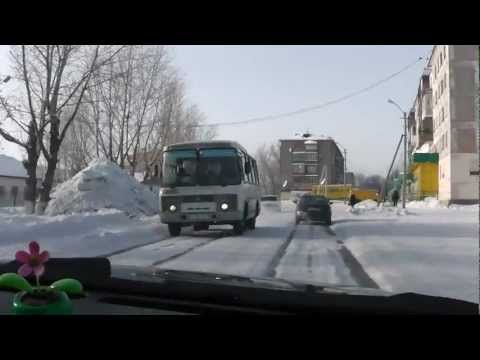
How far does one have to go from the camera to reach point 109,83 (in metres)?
22.9

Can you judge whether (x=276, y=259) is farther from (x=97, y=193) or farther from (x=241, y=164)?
(x=97, y=193)

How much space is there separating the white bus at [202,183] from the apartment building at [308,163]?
6.40 ft

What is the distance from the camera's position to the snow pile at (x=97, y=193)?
79.1 feet

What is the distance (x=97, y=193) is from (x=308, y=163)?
12879 millimetres

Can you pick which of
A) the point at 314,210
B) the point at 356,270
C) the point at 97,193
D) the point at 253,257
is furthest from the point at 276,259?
the point at 97,193

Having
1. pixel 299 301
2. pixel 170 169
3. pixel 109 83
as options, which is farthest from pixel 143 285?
pixel 109 83

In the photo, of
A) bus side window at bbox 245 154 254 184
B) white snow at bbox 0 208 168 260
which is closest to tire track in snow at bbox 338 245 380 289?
white snow at bbox 0 208 168 260

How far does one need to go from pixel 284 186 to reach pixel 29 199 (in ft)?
44.8

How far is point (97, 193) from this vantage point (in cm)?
2452

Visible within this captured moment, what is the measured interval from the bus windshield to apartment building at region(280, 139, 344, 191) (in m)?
1.99

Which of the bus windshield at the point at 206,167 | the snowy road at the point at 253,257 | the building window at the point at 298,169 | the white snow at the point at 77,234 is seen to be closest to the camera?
the snowy road at the point at 253,257

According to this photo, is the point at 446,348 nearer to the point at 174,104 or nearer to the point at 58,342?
the point at 58,342

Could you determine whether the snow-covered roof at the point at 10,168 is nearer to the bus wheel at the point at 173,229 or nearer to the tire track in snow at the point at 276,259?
the bus wheel at the point at 173,229

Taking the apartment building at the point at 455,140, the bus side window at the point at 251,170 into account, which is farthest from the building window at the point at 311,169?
the apartment building at the point at 455,140
